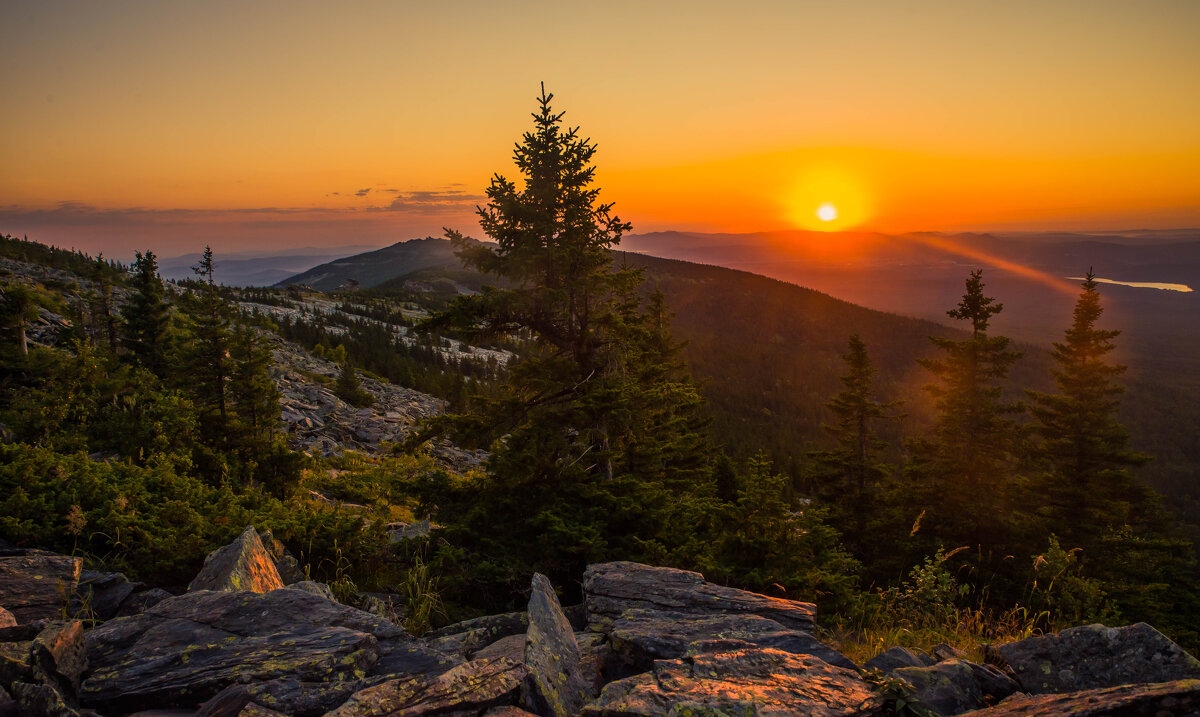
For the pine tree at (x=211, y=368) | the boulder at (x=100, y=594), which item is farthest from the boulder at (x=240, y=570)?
the pine tree at (x=211, y=368)

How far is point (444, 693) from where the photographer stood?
11.6 feet

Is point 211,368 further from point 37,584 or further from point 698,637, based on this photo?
point 698,637

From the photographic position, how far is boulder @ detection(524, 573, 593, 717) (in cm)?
372

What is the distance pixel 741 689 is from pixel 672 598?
7.28 ft

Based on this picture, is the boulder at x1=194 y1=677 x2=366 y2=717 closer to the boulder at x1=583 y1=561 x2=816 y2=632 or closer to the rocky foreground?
the rocky foreground

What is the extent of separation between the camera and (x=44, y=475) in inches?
282

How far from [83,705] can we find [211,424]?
12542 mm

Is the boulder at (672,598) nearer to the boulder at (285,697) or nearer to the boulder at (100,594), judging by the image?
the boulder at (285,697)

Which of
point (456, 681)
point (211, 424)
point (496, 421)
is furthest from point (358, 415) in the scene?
point (456, 681)

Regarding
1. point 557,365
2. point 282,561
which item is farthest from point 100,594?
point 557,365

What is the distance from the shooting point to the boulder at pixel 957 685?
3771 millimetres

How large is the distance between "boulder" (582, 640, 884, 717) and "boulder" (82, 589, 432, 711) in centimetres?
171

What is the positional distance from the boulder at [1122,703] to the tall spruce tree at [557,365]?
18.4 ft

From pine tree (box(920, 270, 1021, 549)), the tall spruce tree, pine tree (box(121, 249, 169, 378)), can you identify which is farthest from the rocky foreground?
pine tree (box(121, 249, 169, 378))
